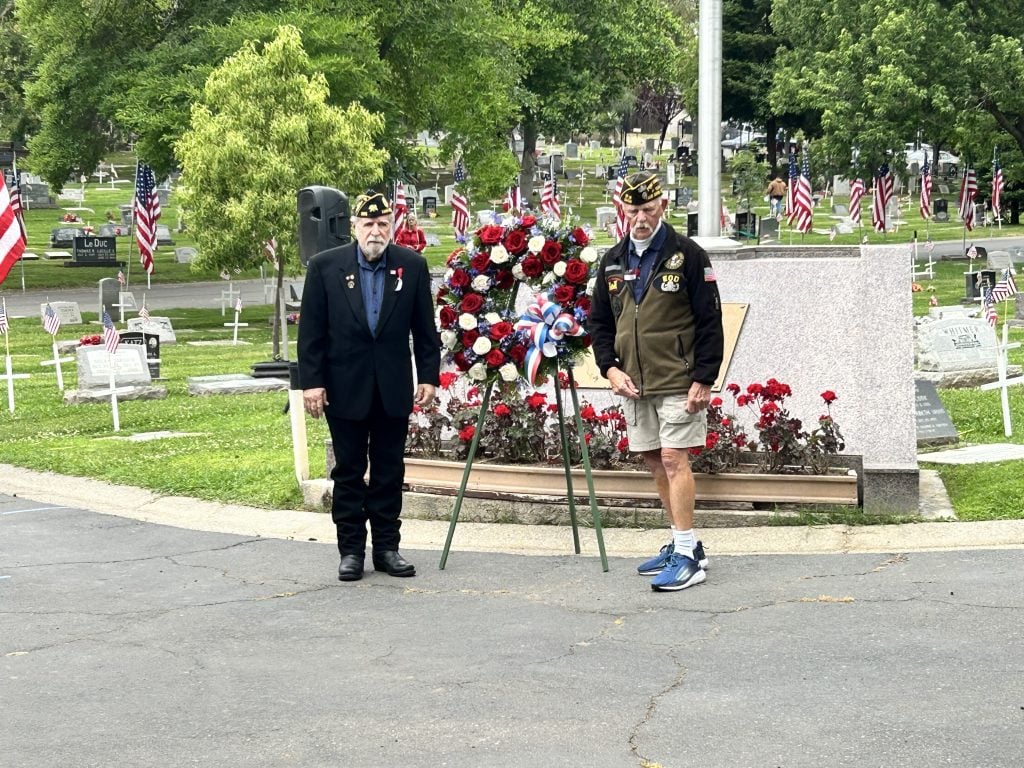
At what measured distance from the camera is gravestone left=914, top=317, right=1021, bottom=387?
673 inches

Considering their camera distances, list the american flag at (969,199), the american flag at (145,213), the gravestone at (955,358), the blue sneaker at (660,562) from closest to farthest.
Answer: the blue sneaker at (660,562) → the gravestone at (955,358) → the american flag at (145,213) → the american flag at (969,199)

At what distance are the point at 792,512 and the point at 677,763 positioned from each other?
4.34 metres

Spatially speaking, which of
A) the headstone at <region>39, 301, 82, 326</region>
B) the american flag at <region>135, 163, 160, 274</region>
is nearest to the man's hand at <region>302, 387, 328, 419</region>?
the headstone at <region>39, 301, 82, 326</region>

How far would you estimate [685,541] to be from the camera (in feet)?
27.3

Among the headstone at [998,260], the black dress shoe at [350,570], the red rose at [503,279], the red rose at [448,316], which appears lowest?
the black dress shoe at [350,570]

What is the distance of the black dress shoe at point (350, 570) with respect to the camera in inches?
347

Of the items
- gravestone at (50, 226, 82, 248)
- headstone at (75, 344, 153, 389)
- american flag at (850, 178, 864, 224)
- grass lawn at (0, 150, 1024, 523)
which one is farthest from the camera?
gravestone at (50, 226, 82, 248)

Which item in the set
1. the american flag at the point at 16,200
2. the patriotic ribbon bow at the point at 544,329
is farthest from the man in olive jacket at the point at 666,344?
the american flag at the point at 16,200

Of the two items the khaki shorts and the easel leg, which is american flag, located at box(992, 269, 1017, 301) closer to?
the easel leg

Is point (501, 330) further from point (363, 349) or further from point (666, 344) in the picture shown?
point (666, 344)

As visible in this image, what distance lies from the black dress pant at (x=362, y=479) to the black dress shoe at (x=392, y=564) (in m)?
0.04

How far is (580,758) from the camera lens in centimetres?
569

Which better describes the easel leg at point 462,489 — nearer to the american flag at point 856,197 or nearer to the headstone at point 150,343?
the headstone at point 150,343

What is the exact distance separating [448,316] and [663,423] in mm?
1559
